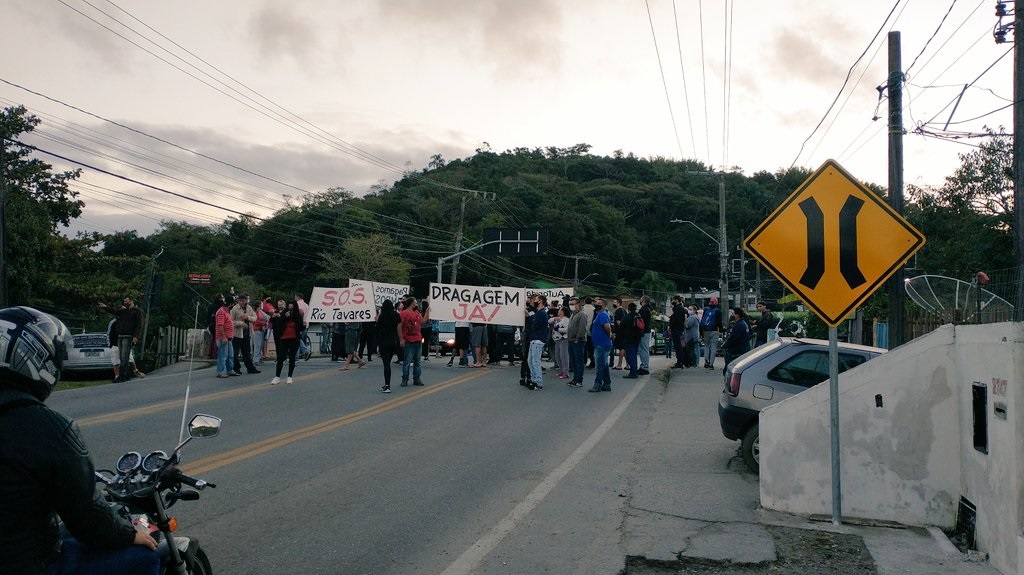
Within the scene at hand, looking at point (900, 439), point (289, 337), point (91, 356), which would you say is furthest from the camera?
point (91, 356)

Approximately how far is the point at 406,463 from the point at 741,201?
69.7 m

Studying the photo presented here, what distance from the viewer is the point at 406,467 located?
925cm

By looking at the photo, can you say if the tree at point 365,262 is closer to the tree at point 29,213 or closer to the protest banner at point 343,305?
the tree at point 29,213

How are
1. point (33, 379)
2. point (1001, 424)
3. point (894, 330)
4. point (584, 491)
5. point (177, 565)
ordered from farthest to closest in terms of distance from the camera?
1. point (894, 330)
2. point (584, 491)
3. point (1001, 424)
4. point (177, 565)
5. point (33, 379)

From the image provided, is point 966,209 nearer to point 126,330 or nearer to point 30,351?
point 126,330

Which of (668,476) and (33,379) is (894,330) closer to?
(668,476)

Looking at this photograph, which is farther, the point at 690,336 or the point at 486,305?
the point at 486,305

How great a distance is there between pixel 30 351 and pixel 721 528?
5.37 metres

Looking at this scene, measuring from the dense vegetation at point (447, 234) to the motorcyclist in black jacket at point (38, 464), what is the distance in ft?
120

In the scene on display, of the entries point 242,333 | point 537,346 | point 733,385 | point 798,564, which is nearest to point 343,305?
point 242,333

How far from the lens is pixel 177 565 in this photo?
379 centimetres

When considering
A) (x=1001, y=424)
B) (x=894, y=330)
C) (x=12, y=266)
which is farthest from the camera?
(x=12, y=266)

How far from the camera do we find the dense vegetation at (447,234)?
4097 cm

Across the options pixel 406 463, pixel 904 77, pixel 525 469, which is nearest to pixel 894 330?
pixel 904 77
